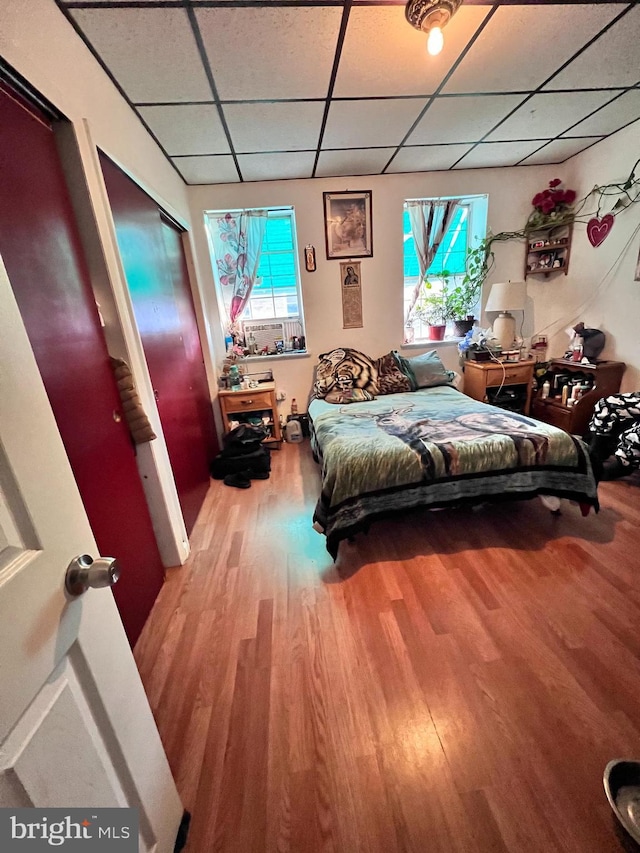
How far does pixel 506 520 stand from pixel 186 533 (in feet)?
6.55

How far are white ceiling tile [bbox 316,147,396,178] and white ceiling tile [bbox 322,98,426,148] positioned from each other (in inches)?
4.4

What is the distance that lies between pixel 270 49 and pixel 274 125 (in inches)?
25.4

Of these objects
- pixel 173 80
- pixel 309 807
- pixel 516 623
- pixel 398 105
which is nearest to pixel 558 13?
pixel 398 105

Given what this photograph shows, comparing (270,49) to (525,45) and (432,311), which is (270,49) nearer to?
(525,45)

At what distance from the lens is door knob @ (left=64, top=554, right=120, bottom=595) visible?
0.54 meters

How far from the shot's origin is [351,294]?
3.39 metres

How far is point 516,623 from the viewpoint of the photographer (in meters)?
1.38

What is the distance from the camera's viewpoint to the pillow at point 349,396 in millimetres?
2959

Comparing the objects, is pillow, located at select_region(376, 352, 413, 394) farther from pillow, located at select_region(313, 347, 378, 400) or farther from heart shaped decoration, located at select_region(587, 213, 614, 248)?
heart shaped decoration, located at select_region(587, 213, 614, 248)

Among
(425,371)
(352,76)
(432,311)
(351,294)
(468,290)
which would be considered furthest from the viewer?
(432,311)

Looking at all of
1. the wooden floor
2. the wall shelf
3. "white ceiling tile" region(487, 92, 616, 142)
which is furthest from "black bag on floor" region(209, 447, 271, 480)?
the wall shelf

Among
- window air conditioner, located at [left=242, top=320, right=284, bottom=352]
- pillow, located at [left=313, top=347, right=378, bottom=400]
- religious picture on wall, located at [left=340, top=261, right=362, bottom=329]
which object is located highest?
religious picture on wall, located at [left=340, top=261, right=362, bottom=329]

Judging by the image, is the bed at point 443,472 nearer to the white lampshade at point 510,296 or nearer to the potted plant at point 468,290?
the white lampshade at point 510,296

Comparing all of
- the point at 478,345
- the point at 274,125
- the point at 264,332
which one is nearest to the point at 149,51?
the point at 274,125
